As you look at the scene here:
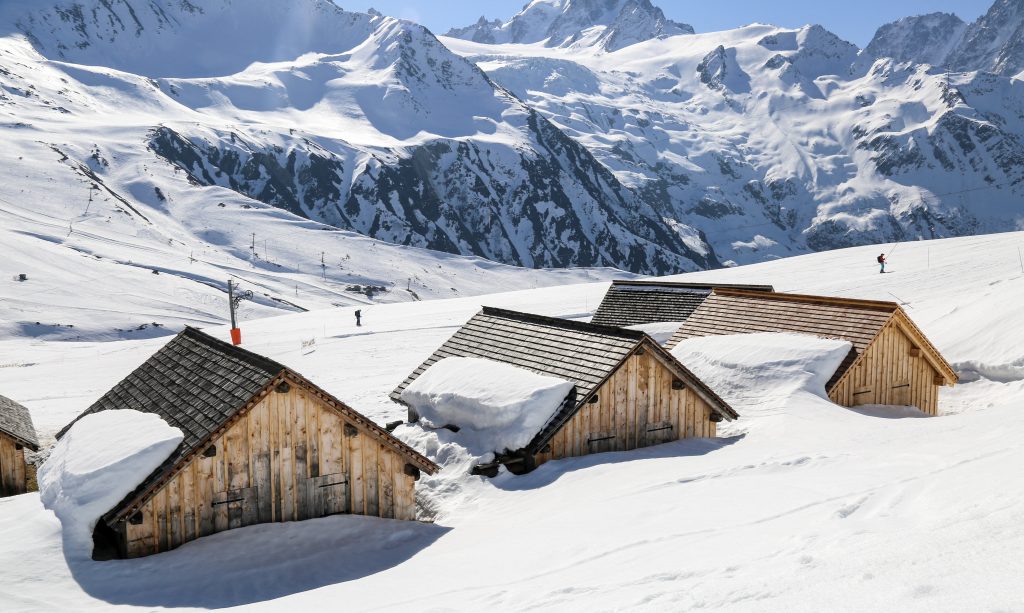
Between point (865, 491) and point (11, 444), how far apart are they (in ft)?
60.3

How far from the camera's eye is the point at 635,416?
1678 cm

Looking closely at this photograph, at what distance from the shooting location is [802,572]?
23.1 feet

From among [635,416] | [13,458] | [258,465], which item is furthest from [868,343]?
[13,458]

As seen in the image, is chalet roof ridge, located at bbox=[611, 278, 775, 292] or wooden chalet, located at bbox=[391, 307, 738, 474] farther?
chalet roof ridge, located at bbox=[611, 278, 775, 292]

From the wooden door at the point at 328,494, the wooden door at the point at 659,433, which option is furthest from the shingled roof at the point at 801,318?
the wooden door at the point at 328,494

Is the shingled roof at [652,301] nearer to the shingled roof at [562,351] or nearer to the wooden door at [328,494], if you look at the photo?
the shingled roof at [562,351]

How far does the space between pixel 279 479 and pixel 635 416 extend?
24.8ft

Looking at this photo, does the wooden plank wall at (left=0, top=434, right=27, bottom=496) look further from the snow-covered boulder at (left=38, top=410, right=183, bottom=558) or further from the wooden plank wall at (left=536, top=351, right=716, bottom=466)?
the wooden plank wall at (left=536, top=351, right=716, bottom=466)

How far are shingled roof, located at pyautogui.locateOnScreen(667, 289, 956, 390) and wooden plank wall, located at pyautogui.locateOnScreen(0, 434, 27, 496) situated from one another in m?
17.8

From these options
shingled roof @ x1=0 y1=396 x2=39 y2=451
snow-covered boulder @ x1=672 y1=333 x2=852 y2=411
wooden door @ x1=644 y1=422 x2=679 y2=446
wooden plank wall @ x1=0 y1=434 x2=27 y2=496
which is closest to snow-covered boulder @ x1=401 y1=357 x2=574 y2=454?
wooden door @ x1=644 y1=422 x2=679 y2=446

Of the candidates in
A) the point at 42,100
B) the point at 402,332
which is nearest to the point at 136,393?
the point at 402,332

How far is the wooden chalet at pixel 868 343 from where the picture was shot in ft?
65.3

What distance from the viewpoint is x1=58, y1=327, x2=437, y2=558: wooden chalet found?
11.9 meters

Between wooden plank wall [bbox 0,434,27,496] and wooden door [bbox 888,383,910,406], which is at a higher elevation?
wooden door [bbox 888,383,910,406]
